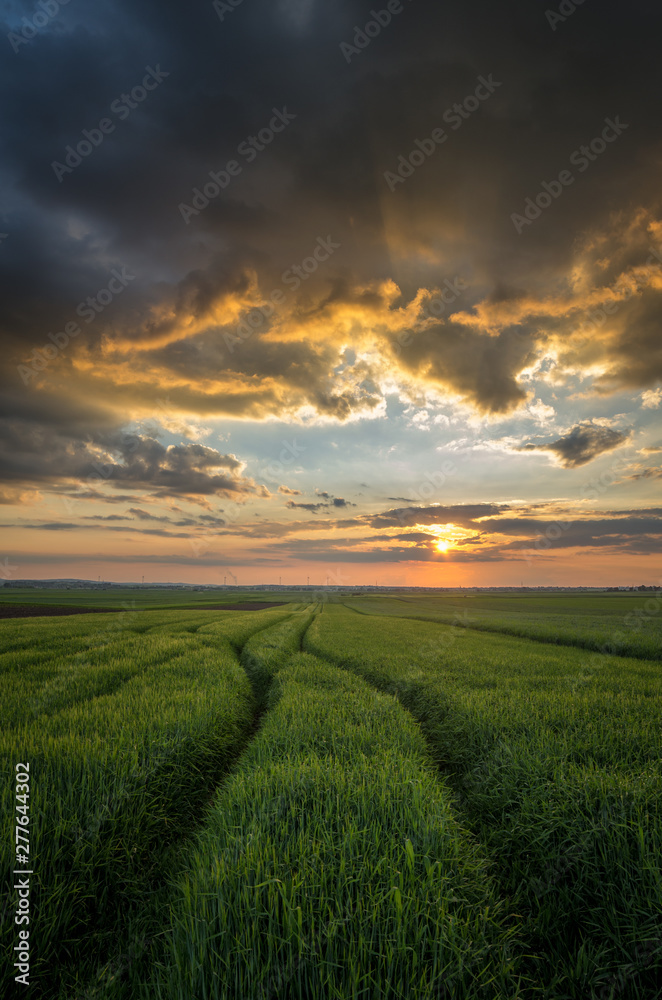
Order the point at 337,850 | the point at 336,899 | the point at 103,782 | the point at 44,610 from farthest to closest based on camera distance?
the point at 44,610
the point at 103,782
the point at 337,850
the point at 336,899

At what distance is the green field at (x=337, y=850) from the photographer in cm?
294

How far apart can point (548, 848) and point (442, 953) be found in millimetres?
2324

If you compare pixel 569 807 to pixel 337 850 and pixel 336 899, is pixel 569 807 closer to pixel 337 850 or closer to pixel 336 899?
pixel 337 850

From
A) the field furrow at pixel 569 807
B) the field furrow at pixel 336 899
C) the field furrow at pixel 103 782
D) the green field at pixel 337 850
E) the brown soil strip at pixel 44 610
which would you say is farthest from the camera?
the brown soil strip at pixel 44 610

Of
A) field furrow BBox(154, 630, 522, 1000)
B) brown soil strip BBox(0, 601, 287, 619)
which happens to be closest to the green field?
field furrow BBox(154, 630, 522, 1000)

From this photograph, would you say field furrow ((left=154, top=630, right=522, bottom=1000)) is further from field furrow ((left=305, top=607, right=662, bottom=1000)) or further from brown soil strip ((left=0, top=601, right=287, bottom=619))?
brown soil strip ((left=0, top=601, right=287, bottom=619))

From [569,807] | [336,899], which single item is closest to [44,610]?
[336,899]

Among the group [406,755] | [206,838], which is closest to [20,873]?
[206,838]

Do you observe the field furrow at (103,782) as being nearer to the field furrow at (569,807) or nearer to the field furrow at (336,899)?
the field furrow at (336,899)

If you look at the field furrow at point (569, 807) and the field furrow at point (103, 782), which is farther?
the field furrow at point (103, 782)

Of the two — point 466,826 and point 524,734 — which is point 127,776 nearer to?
point 466,826

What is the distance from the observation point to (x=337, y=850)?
12.6ft

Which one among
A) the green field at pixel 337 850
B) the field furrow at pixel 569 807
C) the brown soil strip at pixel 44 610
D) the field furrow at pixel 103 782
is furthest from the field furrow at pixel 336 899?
the brown soil strip at pixel 44 610

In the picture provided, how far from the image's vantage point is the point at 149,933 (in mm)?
3857
